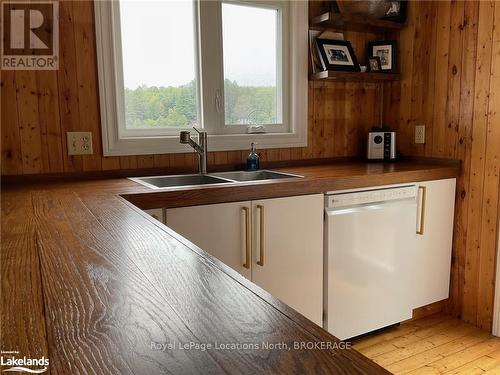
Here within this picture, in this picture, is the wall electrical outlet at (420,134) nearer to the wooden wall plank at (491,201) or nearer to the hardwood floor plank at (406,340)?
the wooden wall plank at (491,201)

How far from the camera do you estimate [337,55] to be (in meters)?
2.58

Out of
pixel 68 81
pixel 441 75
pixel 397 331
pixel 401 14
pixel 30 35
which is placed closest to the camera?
pixel 30 35

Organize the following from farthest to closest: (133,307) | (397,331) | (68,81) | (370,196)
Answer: (397,331), (370,196), (68,81), (133,307)

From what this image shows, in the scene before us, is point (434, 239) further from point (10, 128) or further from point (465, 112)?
point (10, 128)

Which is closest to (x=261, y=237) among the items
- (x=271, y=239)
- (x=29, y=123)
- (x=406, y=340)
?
(x=271, y=239)

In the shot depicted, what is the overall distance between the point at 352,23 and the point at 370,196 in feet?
3.87

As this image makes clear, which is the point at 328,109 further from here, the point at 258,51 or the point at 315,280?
the point at 315,280

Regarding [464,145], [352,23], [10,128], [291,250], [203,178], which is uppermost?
[352,23]

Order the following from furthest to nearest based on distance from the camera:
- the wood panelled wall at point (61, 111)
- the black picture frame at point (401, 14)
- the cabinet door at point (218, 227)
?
1. the black picture frame at point (401, 14)
2. the wood panelled wall at point (61, 111)
3. the cabinet door at point (218, 227)

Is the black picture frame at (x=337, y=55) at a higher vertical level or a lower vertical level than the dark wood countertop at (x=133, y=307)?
higher

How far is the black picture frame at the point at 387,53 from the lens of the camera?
105 inches

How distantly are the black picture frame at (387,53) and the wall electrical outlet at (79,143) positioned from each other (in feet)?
6.24

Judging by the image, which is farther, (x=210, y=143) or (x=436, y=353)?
(x=210, y=143)

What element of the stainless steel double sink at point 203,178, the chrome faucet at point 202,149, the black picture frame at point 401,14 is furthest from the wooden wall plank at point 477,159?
the chrome faucet at point 202,149
